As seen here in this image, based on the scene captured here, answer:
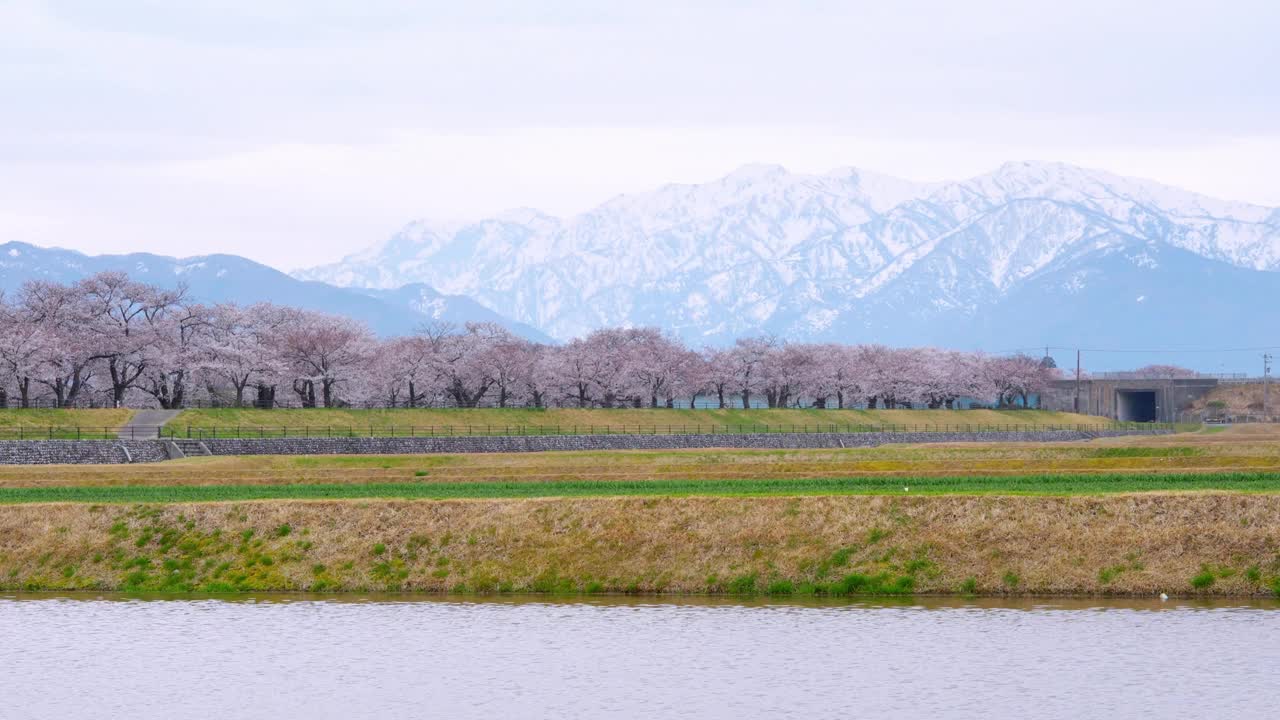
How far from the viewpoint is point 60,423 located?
357 ft

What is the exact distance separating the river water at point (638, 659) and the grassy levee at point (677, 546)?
190 cm

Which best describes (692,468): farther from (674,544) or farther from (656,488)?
(674,544)

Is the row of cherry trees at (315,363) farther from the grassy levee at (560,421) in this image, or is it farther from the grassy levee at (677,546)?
the grassy levee at (677,546)

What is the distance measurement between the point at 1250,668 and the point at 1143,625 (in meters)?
5.01

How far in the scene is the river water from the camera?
26953 millimetres

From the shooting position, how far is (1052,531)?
40969mm

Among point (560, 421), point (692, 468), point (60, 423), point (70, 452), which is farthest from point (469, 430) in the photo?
point (692, 468)

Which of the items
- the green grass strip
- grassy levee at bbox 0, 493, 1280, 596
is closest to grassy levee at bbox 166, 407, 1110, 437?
the green grass strip

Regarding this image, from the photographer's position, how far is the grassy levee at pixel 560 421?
118 m

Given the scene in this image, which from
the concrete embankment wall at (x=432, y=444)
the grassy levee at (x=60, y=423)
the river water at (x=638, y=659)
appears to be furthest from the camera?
the grassy levee at (x=60, y=423)

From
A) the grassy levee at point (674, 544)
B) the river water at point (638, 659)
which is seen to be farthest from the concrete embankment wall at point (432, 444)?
the river water at point (638, 659)

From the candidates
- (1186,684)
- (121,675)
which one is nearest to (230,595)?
(121,675)

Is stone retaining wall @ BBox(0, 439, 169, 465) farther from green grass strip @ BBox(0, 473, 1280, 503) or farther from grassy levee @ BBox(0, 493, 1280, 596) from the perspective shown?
grassy levee @ BBox(0, 493, 1280, 596)

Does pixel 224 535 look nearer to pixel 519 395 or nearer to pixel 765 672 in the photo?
pixel 765 672
